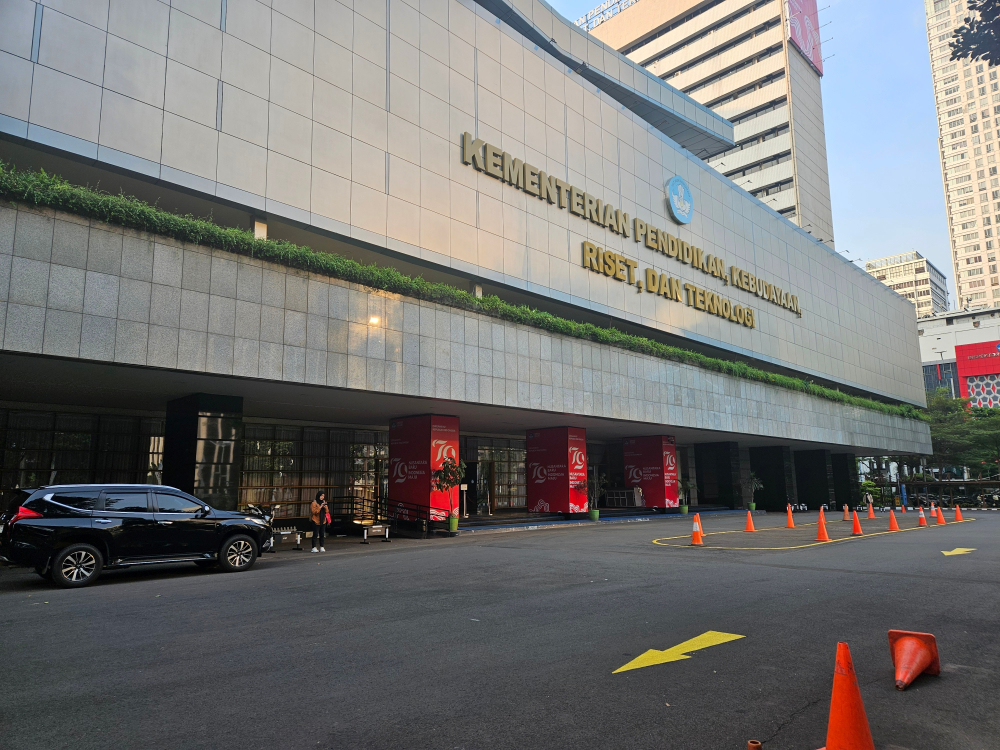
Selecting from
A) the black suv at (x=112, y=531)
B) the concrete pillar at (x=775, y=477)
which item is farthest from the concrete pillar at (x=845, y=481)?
the black suv at (x=112, y=531)

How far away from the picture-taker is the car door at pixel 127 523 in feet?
39.7

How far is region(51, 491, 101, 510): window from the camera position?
1167cm

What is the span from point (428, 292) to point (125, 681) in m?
16.4

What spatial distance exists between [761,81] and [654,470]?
62.5m

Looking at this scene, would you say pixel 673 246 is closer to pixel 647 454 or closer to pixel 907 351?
pixel 647 454

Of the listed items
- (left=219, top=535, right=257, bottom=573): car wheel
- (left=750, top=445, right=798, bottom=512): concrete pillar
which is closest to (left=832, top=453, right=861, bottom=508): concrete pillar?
(left=750, top=445, right=798, bottom=512): concrete pillar

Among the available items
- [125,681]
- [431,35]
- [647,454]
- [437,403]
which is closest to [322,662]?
[125,681]

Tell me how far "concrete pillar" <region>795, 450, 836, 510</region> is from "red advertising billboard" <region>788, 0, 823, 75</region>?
53.0 meters

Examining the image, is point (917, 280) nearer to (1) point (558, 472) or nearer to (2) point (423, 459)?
(1) point (558, 472)

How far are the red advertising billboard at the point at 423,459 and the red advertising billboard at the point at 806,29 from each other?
7423 centimetres

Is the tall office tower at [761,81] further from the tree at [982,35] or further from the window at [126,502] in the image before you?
the window at [126,502]

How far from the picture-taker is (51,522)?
37.6 ft

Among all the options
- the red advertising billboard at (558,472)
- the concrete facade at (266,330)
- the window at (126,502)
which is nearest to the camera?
the window at (126,502)

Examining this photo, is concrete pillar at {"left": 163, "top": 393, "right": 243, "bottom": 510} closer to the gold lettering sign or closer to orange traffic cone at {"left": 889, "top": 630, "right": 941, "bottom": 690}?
the gold lettering sign
